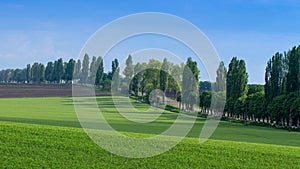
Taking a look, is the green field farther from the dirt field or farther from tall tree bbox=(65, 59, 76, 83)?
tall tree bbox=(65, 59, 76, 83)

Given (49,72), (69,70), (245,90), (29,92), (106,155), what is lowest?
(106,155)

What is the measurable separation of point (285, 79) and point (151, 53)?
36.3m

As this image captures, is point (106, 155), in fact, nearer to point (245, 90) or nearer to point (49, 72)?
point (245, 90)

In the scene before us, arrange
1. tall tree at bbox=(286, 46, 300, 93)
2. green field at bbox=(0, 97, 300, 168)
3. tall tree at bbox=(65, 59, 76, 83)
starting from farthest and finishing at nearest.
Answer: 1. tall tree at bbox=(65, 59, 76, 83)
2. tall tree at bbox=(286, 46, 300, 93)
3. green field at bbox=(0, 97, 300, 168)

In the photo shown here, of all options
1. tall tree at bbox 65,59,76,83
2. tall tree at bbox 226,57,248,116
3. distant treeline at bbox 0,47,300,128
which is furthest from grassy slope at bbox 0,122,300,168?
tall tree at bbox 65,59,76,83

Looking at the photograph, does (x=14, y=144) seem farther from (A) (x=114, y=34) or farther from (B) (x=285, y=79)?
(B) (x=285, y=79)

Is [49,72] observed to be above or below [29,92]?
above

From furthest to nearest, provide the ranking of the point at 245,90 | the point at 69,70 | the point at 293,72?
the point at 69,70
the point at 245,90
the point at 293,72

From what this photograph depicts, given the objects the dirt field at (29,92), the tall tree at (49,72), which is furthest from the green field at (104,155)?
the tall tree at (49,72)

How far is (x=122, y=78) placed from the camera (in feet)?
62.5

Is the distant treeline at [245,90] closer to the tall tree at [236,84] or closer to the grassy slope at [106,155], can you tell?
the tall tree at [236,84]

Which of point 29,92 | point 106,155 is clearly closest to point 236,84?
point 106,155

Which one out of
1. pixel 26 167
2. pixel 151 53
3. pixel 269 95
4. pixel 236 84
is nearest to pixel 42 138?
pixel 26 167

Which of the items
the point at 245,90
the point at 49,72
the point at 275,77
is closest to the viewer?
the point at 275,77
